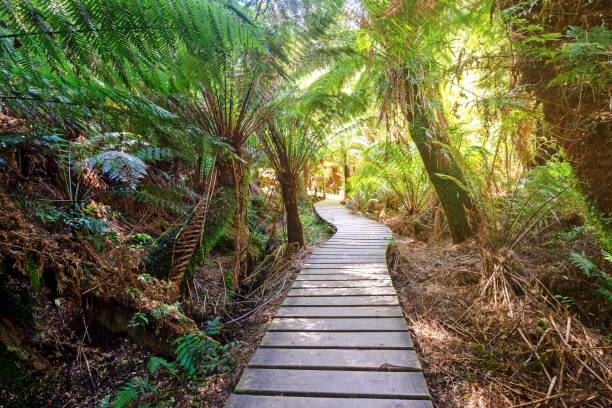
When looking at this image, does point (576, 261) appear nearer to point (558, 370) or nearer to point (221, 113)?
→ point (558, 370)

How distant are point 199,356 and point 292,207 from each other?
2.52 metres

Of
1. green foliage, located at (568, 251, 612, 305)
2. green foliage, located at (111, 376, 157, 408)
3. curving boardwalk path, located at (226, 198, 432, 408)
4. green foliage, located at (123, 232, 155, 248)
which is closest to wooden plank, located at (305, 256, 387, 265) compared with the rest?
curving boardwalk path, located at (226, 198, 432, 408)

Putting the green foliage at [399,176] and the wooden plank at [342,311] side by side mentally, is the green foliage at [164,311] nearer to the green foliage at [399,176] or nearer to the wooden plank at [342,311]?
the wooden plank at [342,311]

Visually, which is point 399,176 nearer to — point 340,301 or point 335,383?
point 340,301

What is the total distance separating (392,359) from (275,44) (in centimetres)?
300

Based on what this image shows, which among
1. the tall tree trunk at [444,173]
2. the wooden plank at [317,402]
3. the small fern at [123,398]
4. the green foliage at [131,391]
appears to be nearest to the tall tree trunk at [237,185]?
the green foliage at [131,391]

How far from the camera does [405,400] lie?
3.90 feet

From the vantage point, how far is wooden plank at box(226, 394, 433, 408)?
1168 mm

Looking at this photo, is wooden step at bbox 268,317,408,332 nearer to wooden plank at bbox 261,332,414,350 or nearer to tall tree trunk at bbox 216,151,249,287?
wooden plank at bbox 261,332,414,350

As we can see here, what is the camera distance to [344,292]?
2.35 m

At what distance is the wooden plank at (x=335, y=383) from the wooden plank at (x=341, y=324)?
1.24ft

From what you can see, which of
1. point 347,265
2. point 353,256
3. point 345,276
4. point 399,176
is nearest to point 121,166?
point 345,276

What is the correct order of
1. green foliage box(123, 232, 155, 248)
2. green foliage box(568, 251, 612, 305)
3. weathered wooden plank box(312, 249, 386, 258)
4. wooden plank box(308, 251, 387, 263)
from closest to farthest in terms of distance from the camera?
green foliage box(568, 251, 612, 305), green foliage box(123, 232, 155, 248), wooden plank box(308, 251, 387, 263), weathered wooden plank box(312, 249, 386, 258)

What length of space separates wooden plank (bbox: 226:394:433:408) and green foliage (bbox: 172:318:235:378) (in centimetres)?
49
